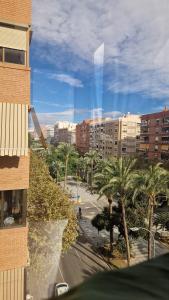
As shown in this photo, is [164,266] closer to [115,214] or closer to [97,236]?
[115,214]

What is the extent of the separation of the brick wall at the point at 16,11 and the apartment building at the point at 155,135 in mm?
52864

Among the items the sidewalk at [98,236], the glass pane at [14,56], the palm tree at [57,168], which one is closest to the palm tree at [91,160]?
the palm tree at [57,168]

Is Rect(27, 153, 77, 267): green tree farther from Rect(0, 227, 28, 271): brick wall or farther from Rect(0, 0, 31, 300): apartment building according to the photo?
Rect(0, 0, 31, 300): apartment building

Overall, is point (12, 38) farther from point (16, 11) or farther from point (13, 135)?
point (13, 135)

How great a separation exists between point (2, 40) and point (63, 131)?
12573 cm

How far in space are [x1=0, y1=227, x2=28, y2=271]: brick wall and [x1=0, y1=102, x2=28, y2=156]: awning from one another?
2327mm

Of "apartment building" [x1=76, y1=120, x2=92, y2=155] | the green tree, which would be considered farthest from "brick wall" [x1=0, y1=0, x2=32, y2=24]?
"apartment building" [x1=76, y1=120, x2=92, y2=155]

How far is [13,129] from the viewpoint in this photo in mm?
9180

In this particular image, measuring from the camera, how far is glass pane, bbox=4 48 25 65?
30.9ft

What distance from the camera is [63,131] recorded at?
13488 centimetres

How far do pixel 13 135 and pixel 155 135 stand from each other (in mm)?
58422

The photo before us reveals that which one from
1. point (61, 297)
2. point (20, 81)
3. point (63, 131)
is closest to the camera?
point (61, 297)

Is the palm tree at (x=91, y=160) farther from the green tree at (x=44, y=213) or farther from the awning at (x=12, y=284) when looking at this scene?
the awning at (x=12, y=284)

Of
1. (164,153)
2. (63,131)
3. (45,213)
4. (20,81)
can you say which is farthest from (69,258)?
(63,131)
